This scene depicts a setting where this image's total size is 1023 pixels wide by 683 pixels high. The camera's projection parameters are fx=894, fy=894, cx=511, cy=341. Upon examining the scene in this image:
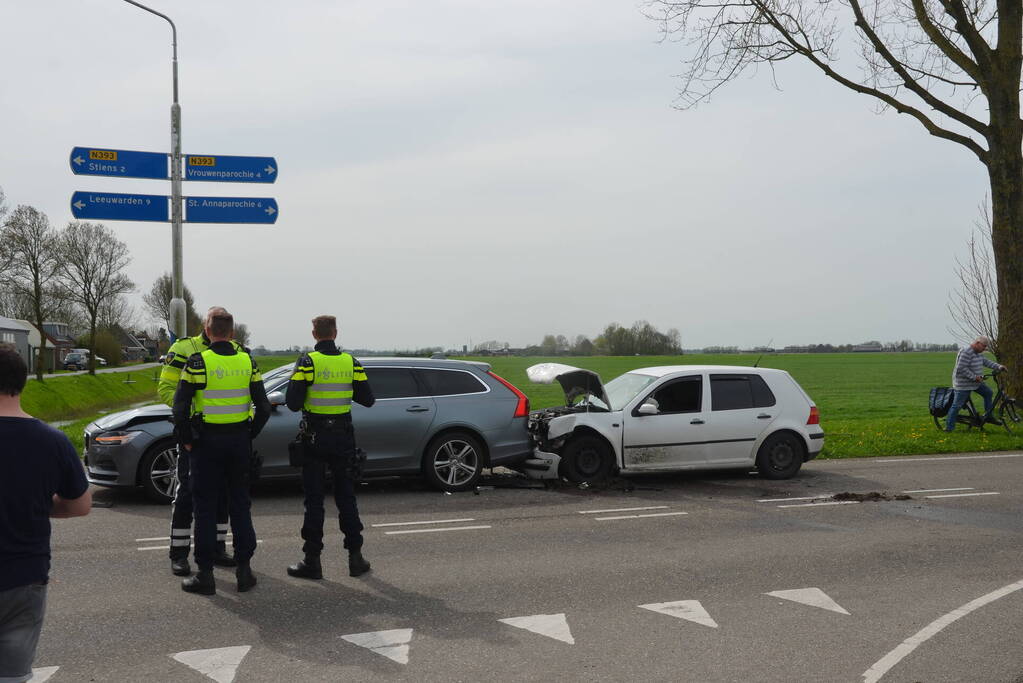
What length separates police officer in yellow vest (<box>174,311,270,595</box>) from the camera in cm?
627

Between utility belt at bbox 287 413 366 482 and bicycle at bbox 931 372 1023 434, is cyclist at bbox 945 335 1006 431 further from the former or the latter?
utility belt at bbox 287 413 366 482

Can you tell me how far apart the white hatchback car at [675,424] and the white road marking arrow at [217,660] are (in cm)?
635

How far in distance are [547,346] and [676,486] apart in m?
29.5

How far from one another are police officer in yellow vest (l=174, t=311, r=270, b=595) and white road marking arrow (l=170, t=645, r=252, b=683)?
50.7 inches

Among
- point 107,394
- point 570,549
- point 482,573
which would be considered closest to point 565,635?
point 482,573

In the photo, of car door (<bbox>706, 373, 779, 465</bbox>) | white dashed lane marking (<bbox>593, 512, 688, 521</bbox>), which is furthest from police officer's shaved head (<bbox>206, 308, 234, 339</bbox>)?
car door (<bbox>706, 373, 779, 465</bbox>)

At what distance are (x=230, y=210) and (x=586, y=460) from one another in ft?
21.2

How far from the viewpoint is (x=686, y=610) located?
5867mm

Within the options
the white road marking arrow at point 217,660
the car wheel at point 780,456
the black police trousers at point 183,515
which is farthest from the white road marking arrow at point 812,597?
the car wheel at point 780,456

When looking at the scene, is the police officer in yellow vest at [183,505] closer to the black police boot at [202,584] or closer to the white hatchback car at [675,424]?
the black police boot at [202,584]

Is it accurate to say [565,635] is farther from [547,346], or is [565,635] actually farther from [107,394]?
[107,394]

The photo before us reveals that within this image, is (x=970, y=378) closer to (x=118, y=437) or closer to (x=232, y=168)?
(x=232, y=168)

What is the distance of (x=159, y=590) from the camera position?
6352 millimetres

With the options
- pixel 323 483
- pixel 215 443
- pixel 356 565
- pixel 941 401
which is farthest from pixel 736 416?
pixel 941 401
